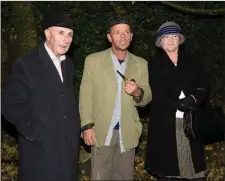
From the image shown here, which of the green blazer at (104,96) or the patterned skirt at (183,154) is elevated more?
the green blazer at (104,96)

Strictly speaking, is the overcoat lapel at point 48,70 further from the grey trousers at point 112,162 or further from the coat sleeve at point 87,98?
the grey trousers at point 112,162

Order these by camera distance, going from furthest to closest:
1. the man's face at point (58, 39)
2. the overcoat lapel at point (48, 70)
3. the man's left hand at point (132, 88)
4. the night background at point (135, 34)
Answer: the night background at point (135, 34)
the man's left hand at point (132, 88)
the man's face at point (58, 39)
the overcoat lapel at point (48, 70)

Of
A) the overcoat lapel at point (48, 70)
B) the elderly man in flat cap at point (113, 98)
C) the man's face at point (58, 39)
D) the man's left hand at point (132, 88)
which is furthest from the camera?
the elderly man in flat cap at point (113, 98)

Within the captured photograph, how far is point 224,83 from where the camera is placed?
888cm

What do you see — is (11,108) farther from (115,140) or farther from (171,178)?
(171,178)

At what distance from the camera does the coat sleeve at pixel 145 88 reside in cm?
491

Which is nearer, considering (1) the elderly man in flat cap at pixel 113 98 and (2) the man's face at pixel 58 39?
(2) the man's face at pixel 58 39

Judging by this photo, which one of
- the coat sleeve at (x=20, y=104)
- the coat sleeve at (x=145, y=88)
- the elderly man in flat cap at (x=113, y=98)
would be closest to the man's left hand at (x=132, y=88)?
the elderly man in flat cap at (x=113, y=98)

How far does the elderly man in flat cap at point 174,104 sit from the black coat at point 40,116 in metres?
1.42

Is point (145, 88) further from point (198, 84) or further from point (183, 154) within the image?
point (183, 154)

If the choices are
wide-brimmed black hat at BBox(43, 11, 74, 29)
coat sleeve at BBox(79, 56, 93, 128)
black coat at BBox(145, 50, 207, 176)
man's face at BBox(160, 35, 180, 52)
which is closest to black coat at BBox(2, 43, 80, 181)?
wide-brimmed black hat at BBox(43, 11, 74, 29)

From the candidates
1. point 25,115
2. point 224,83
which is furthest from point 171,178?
point 224,83

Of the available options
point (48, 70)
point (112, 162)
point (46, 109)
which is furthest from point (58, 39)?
point (112, 162)

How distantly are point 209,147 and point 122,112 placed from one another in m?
3.62
